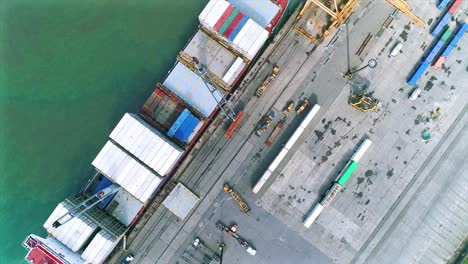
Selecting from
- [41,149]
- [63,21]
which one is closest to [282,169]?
[41,149]

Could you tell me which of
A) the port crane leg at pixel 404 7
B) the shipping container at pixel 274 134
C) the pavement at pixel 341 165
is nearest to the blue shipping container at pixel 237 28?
the pavement at pixel 341 165

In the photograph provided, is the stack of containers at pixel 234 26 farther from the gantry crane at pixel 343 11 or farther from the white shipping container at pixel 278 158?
the white shipping container at pixel 278 158

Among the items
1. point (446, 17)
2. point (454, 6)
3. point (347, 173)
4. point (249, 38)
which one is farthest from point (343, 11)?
point (347, 173)

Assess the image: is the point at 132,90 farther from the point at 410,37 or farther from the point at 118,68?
the point at 410,37

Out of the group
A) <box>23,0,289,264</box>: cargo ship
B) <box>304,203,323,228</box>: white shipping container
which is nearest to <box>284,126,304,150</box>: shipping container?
<box>304,203,323,228</box>: white shipping container

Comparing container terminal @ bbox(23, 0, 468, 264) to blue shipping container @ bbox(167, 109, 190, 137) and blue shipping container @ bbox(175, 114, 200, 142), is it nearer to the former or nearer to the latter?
blue shipping container @ bbox(175, 114, 200, 142)

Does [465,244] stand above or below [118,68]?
above
